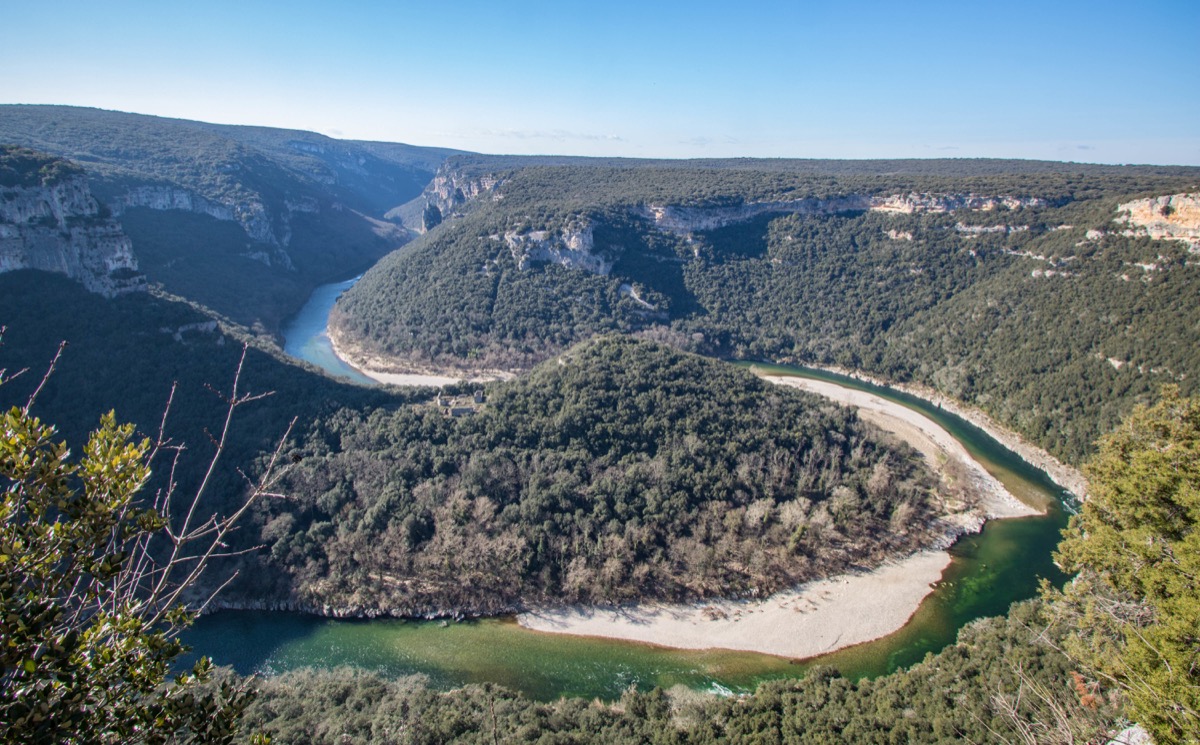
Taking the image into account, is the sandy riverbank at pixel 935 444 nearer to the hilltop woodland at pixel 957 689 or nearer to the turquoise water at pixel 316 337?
the hilltop woodland at pixel 957 689

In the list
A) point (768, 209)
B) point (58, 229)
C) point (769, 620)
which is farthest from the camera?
point (768, 209)

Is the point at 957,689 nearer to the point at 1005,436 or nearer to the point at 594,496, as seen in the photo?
the point at 594,496

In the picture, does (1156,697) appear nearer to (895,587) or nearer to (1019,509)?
(895,587)

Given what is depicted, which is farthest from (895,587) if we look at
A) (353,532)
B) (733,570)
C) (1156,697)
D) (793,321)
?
(793,321)

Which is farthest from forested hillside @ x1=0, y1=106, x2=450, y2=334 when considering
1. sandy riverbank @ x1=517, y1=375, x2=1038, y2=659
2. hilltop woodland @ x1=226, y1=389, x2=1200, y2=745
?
sandy riverbank @ x1=517, y1=375, x2=1038, y2=659

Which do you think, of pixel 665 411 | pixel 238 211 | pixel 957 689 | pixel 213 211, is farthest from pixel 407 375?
pixel 957 689

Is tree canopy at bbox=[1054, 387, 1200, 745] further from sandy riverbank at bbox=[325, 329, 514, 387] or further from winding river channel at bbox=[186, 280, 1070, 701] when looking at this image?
sandy riverbank at bbox=[325, 329, 514, 387]
